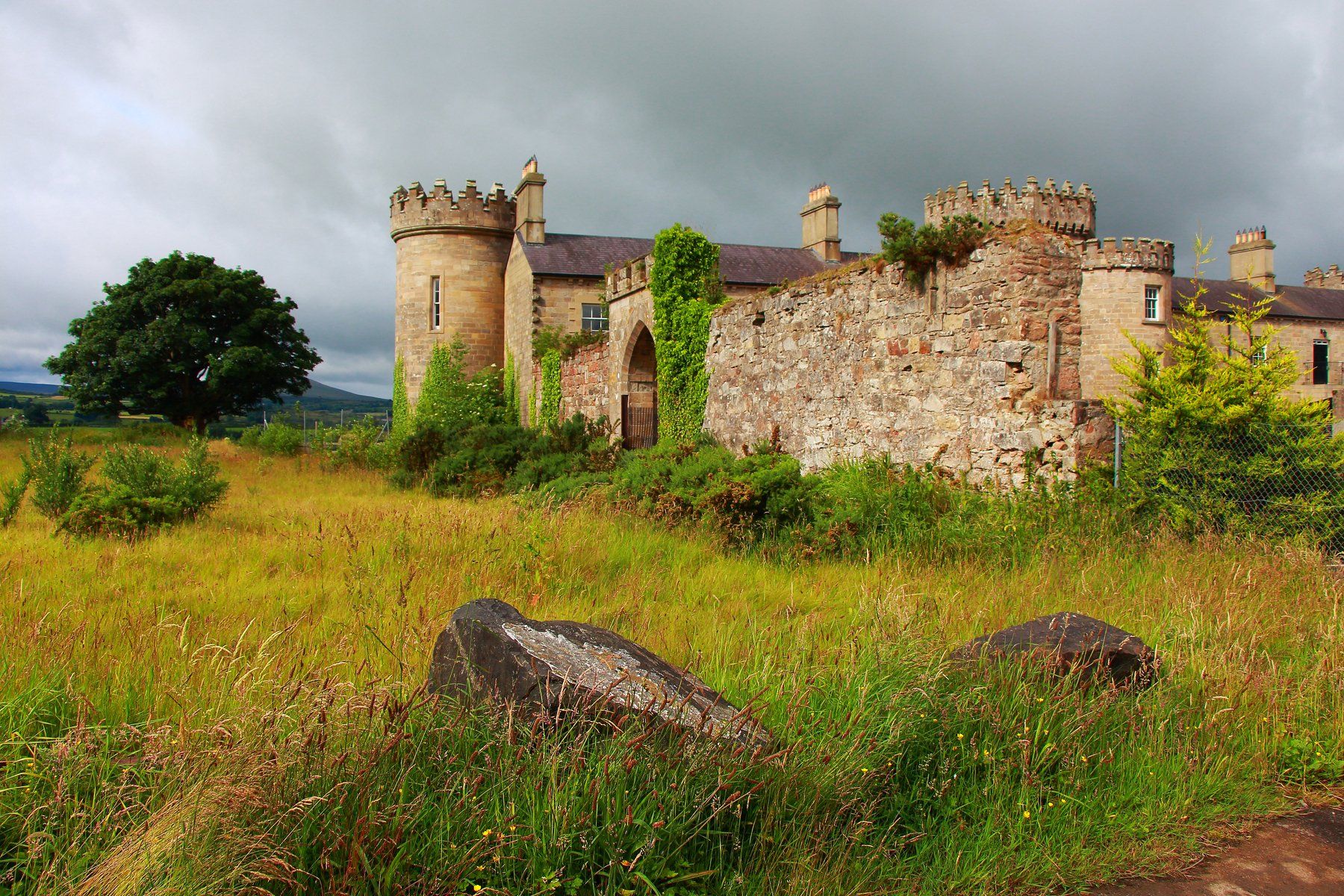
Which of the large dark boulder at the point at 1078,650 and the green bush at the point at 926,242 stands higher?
the green bush at the point at 926,242

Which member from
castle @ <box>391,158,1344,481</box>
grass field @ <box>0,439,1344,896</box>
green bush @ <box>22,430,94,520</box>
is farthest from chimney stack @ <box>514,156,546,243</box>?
grass field @ <box>0,439,1344,896</box>

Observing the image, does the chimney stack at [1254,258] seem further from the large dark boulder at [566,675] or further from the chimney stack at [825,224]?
the large dark boulder at [566,675]

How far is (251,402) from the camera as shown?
3991cm

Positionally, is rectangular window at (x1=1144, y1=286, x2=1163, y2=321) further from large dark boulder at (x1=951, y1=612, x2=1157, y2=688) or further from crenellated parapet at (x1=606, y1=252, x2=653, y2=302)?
large dark boulder at (x1=951, y1=612, x2=1157, y2=688)

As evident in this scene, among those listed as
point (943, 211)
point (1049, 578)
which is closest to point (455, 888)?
point (1049, 578)

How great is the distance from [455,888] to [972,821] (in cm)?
207

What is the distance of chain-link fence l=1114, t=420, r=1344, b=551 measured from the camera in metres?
7.37

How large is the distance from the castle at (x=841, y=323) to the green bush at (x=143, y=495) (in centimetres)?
786

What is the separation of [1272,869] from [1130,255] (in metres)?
28.1

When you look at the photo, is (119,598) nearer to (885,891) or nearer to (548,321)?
(885,891)

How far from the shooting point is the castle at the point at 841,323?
8852 millimetres

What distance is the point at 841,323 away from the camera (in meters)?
11.5

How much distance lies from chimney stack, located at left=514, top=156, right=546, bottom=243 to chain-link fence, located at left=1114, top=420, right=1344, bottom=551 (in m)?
22.6

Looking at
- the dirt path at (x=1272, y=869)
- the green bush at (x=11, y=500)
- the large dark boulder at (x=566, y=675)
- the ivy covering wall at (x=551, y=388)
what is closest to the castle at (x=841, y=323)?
the ivy covering wall at (x=551, y=388)
